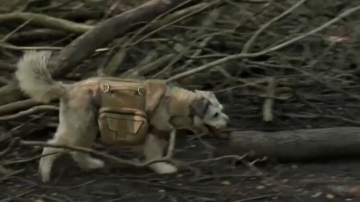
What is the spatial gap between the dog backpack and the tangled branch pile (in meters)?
0.77

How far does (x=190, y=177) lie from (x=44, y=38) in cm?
246

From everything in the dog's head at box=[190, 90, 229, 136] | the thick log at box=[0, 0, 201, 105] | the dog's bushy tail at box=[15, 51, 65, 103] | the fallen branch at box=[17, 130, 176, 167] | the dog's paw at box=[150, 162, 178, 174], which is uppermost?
the thick log at box=[0, 0, 201, 105]

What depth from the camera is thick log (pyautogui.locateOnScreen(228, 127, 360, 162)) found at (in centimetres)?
491

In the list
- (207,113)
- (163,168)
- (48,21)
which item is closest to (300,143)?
(207,113)

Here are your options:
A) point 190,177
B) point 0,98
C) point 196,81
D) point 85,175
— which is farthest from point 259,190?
point 0,98

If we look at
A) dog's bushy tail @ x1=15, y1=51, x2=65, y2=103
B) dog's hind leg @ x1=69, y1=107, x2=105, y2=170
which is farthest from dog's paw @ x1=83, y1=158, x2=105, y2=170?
dog's bushy tail @ x1=15, y1=51, x2=65, y2=103

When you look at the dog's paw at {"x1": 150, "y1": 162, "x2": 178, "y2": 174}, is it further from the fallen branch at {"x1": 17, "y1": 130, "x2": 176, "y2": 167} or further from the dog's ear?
the dog's ear

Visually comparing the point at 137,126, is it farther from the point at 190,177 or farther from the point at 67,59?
the point at 67,59

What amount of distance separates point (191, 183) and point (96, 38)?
1.43 metres

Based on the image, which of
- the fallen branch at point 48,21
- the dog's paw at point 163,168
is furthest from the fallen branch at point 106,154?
the fallen branch at point 48,21

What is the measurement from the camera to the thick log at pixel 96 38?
16.8ft

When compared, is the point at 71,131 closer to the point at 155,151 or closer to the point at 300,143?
the point at 155,151

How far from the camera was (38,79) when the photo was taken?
14.6 feet

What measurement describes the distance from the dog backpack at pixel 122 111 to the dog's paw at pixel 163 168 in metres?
0.38
